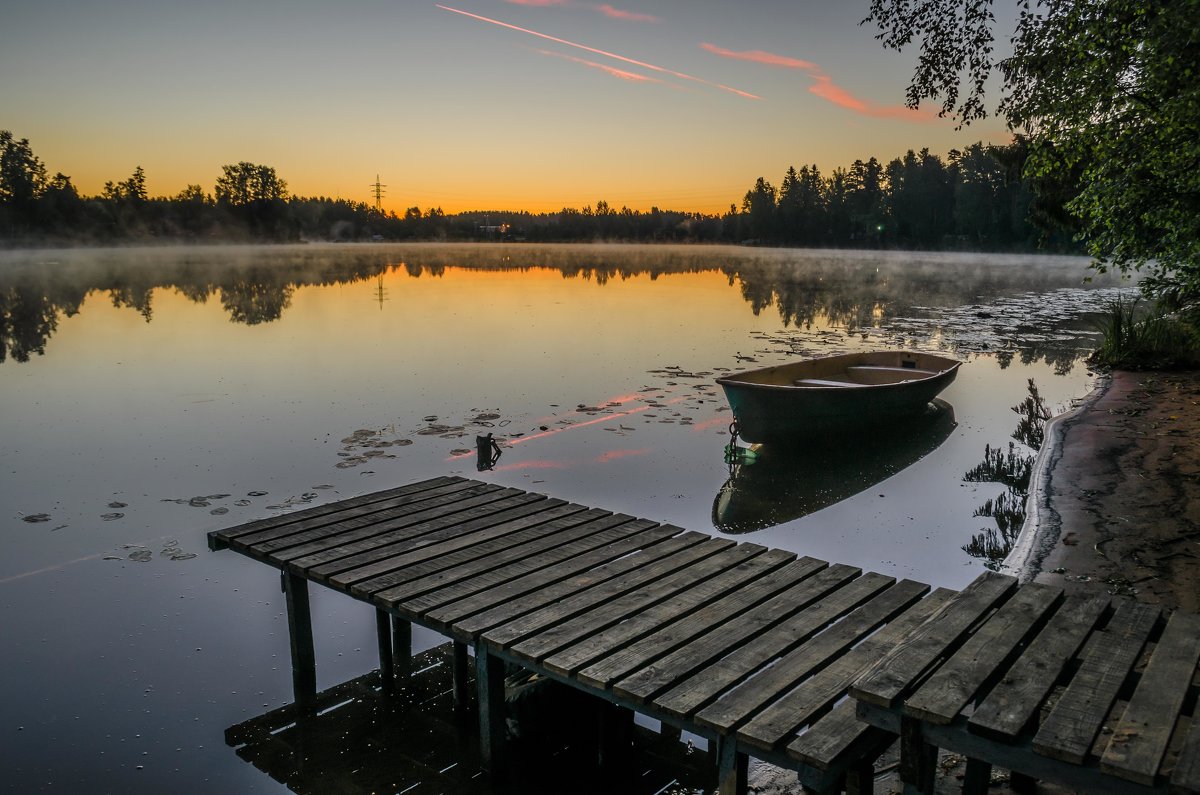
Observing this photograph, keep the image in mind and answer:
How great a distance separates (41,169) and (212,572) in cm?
14132

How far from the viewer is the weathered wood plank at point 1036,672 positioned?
3320mm

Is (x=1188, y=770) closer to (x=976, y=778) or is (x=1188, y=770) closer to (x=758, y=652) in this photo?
(x=976, y=778)

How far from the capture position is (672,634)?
4.75 metres

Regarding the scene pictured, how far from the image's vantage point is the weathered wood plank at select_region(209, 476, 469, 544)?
6.60 metres

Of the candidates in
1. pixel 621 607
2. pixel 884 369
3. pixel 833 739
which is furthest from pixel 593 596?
pixel 884 369

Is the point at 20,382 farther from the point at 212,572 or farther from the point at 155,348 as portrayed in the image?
the point at 212,572


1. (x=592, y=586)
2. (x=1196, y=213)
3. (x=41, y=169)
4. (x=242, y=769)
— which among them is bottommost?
(x=242, y=769)

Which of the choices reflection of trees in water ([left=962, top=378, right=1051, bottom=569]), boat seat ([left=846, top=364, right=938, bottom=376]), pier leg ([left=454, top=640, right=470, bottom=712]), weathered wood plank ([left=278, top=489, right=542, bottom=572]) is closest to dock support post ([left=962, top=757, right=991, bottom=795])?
pier leg ([left=454, top=640, right=470, bottom=712])

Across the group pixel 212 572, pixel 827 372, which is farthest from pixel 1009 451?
pixel 212 572

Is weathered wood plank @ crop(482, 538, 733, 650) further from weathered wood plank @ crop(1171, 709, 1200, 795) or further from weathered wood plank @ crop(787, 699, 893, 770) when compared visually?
weathered wood plank @ crop(1171, 709, 1200, 795)

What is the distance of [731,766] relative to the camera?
12.9ft

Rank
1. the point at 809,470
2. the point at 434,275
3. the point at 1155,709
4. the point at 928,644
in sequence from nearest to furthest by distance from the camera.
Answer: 1. the point at 1155,709
2. the point at 928,644
3. the point at 809,470
4. the point at 434,275

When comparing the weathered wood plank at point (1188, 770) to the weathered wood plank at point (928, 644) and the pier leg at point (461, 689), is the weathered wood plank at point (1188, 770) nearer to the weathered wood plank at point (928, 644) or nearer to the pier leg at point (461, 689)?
the weathered wood plank at point (928, 644)

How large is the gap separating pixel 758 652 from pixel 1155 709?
1758mm
